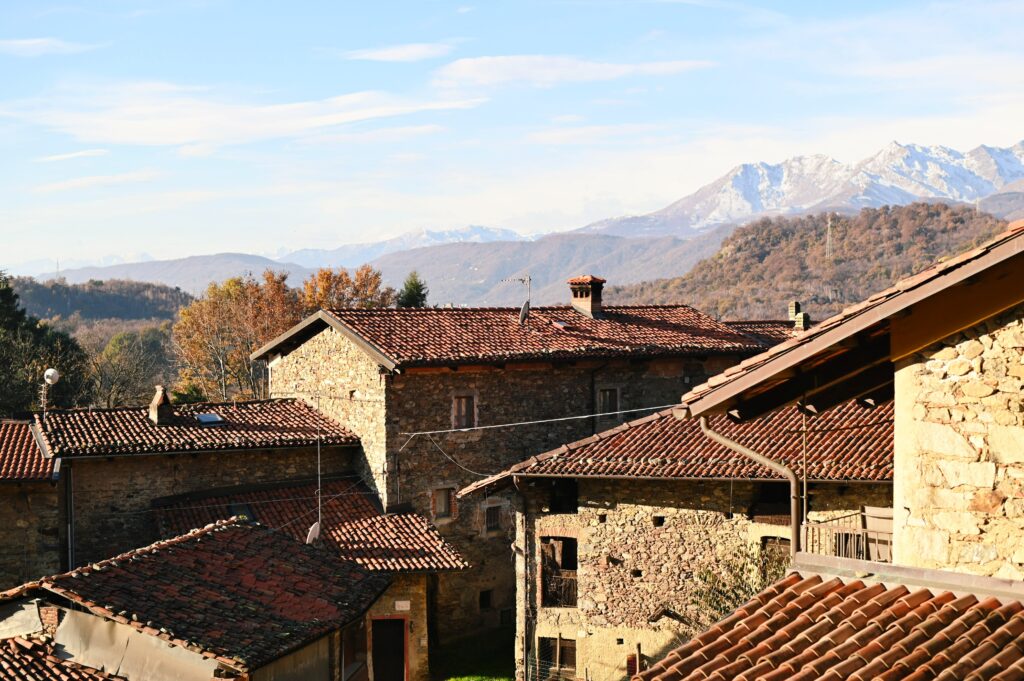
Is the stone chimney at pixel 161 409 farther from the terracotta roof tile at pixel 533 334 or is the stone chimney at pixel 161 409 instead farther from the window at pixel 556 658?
the window at pixel 556 658

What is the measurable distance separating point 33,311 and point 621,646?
74731 millimetres

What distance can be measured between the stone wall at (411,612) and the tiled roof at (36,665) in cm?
777

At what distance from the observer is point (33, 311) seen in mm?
80375

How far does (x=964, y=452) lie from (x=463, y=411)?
55.2 feet

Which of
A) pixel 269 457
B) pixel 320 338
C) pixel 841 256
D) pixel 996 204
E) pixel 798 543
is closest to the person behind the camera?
pixel 798 543

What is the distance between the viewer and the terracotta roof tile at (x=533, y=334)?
22109mm

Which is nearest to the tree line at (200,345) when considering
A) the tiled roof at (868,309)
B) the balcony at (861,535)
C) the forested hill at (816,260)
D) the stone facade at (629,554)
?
the stone facade at (629,554)

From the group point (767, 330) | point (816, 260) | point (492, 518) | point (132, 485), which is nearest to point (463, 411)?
point (492, 518)

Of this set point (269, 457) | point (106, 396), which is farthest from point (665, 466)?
point (106, 396)

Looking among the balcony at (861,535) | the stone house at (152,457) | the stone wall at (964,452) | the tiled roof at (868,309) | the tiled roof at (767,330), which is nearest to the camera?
the tiled roof at (868,309)

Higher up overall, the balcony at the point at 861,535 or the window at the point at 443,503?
the balcony at the point at 861,535

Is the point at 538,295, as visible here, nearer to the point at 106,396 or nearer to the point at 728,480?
the point at 106,396

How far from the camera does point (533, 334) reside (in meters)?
24.5

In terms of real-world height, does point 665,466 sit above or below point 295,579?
above
